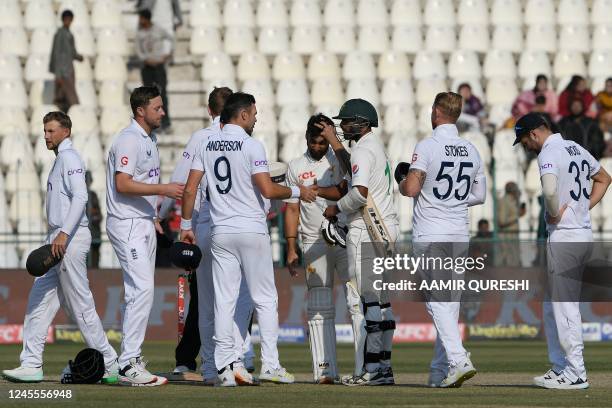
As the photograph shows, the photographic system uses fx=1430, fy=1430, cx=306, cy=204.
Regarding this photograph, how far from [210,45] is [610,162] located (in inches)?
304

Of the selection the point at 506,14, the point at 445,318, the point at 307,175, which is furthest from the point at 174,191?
the point at 506,14

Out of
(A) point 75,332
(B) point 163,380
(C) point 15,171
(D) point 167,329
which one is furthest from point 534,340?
(B) point 163,380

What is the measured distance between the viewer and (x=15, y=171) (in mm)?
21891

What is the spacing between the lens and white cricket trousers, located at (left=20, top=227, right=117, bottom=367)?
11875mm

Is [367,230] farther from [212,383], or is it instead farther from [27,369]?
[27,369]

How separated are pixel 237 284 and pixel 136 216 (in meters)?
1.00

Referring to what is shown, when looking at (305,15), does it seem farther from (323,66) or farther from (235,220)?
(235,220)

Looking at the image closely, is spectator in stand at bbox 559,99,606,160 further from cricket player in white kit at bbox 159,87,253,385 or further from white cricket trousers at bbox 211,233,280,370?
white cricket trousers at bbox 211,233,280,370

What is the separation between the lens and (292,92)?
24625mm

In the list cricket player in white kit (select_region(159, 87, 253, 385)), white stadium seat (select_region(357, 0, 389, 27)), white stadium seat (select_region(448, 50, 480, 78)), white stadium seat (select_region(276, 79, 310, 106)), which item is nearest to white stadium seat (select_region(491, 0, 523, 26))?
white stadium seat (select_region(448, 50, 480, 78))

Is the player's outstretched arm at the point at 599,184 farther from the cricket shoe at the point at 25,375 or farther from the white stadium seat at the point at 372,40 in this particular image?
the white stadium seat at the point at 372,40

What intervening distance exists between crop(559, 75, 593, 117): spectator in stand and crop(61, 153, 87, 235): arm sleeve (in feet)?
39.5

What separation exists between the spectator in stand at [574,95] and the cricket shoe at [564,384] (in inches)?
443

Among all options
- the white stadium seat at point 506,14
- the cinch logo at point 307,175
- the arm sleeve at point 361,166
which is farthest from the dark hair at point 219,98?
the white stadium seat at point 506,14
